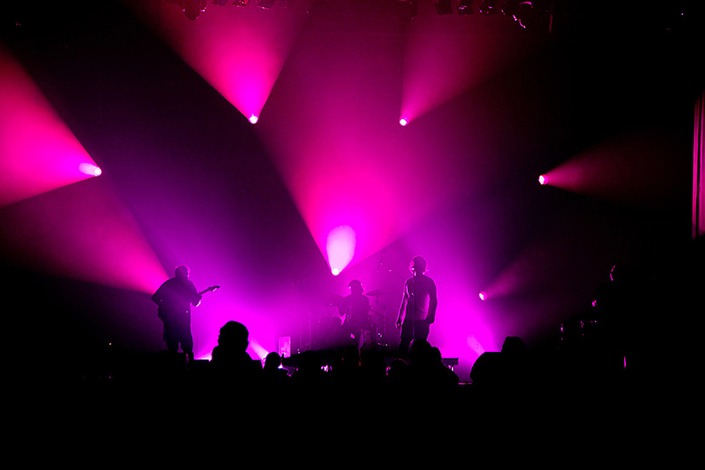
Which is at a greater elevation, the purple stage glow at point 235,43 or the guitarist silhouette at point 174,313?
the purple stage glow at point 235,43

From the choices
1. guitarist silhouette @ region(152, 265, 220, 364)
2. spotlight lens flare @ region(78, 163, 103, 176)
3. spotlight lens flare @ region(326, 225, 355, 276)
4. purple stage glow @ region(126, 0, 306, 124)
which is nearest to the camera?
guitarist silhouette @ region(152, 265, 220, 364)

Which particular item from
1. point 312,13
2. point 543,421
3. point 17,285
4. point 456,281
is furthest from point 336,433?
point 17,285

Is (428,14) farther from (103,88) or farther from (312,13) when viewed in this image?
(103,88)

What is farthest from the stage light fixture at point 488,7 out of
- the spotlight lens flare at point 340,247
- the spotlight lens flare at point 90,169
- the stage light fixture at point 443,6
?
the spotlight lens flare at point 90,169

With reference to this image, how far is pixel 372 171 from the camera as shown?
10.4 meters

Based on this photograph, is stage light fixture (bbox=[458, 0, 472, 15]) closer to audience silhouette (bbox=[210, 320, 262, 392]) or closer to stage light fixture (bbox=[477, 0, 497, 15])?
stage light fixture (bbox=[477, 0, 497, 15])

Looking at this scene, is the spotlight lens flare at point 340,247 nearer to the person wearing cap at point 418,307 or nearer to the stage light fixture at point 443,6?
the person wearing cap at point 418,307

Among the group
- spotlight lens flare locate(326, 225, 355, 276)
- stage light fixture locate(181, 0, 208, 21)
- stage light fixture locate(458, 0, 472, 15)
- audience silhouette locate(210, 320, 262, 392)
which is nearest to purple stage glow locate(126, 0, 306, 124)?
stage light fixture locate(181, 0, 208, 21)

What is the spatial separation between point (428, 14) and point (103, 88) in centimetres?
559

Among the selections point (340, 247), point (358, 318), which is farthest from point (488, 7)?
point (340, 247)

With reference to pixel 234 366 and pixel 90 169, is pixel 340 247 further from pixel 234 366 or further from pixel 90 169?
pixel 234 366

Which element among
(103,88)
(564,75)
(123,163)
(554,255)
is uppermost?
(564,75)

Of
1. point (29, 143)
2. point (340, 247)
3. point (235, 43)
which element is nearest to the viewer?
point (29, 143)

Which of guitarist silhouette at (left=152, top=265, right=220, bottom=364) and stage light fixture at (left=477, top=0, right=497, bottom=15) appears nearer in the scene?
stage light fixture at (left=477, top=0, right=497, bottom=15)
